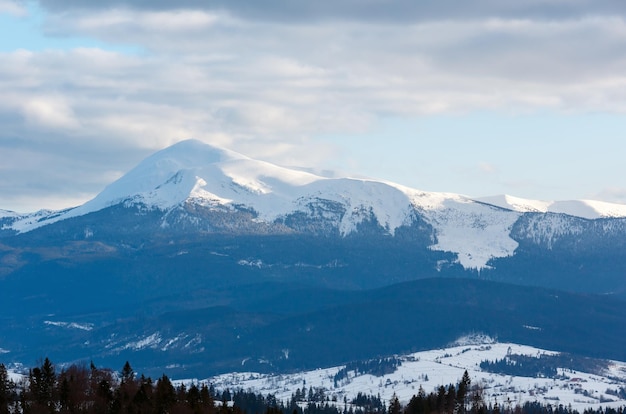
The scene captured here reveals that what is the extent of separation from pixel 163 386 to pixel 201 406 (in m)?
7.88

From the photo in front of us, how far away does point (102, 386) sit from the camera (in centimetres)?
19962

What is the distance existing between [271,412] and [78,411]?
24509 mm

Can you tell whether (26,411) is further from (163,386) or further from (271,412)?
(271,412)

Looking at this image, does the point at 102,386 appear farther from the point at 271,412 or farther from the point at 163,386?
the point at 271,412

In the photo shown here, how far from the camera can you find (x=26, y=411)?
192250mm

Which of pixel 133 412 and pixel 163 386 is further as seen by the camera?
pixel 163 386

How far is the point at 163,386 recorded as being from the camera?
200 metres

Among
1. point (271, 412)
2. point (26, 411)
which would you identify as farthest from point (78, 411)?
A: point (271, 412)

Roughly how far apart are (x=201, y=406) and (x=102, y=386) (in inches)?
573

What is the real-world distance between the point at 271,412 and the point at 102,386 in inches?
940

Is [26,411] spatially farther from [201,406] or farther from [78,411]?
[201,406]

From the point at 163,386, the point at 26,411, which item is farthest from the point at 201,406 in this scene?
the point at 26,411

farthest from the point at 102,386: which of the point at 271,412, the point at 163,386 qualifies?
the point at 271,412

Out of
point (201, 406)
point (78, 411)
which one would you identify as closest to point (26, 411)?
point (78, 411)
